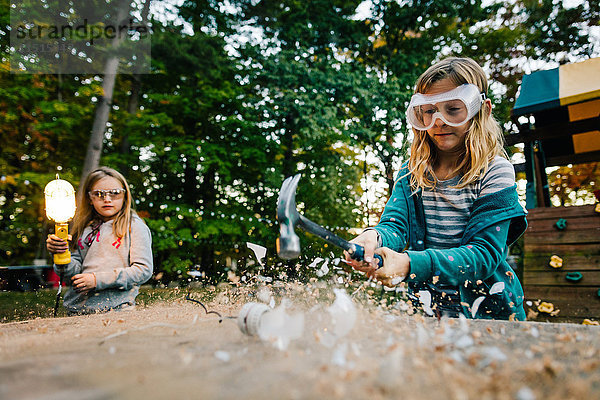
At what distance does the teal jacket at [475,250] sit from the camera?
1697mm

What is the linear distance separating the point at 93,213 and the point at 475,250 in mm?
3139

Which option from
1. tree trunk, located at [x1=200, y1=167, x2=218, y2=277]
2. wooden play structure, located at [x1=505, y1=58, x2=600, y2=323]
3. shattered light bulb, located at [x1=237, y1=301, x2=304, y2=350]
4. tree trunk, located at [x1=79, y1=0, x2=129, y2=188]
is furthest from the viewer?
tree trunk, located at [x1=200, y1=167, x2=218, y2=277]

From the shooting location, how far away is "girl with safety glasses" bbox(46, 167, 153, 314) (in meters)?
2.97

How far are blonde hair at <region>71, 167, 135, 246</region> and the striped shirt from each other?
245cm

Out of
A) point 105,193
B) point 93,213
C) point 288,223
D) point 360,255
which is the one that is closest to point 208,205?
point 93,213

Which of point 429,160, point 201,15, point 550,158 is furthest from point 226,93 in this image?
point 429,160

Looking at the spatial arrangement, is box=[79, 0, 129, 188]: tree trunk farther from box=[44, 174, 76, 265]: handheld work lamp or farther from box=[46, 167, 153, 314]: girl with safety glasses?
box=[44, 174, 76, 265]: handheld work lamp

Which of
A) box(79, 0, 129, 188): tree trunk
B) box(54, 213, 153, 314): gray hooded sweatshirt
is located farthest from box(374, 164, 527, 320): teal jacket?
box(79, 0, 129, 188): tree trunk

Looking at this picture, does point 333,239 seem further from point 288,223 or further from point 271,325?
point 271,325

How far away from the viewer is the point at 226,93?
982 cm

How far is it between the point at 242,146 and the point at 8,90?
210 inches

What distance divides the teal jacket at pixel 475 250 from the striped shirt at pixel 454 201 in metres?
→ 0.04

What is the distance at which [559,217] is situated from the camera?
451 centimetres

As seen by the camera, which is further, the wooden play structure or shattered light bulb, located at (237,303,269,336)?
the wooden play structure
